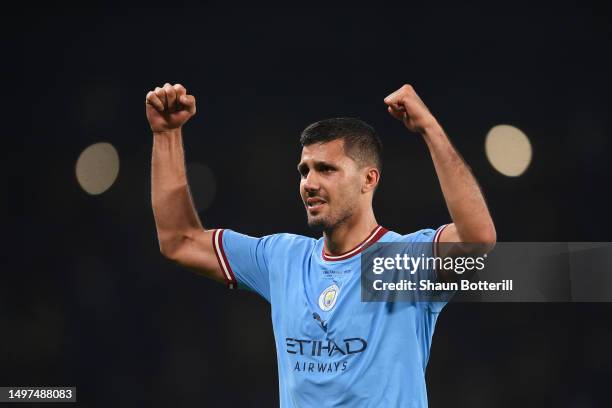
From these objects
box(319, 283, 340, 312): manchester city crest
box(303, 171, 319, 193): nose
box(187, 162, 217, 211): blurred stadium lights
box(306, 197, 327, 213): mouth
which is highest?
box(187, 162, 217, 211): blurred stadium lights

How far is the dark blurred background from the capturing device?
17.3 ft

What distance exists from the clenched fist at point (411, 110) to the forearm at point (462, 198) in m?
0.04

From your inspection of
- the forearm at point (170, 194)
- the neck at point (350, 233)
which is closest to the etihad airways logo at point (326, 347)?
the neck at point (350, 233)

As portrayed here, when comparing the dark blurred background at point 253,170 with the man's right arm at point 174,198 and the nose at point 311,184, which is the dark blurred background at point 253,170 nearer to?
the man's right arm at point 174,198

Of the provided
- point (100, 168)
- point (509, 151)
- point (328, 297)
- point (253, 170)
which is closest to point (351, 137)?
point (328, 297)

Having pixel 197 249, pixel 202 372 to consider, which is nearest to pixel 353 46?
pixel 202 372

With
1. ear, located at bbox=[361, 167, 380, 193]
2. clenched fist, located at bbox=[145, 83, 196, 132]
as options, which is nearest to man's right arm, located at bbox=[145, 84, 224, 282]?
clenched fist, located at bbox=[145, 83, 196, 132]

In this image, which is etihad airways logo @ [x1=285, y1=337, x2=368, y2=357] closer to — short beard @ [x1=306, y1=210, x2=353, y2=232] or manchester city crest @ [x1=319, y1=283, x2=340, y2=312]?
manchester city crest @ [x1=319, y1=283, x2=340, y2=312]

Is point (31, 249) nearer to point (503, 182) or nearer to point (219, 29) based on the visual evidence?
point (219, 29)

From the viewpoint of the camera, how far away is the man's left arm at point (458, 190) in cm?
202

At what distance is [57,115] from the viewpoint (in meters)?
5.62

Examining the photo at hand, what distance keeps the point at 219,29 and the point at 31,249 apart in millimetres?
2089

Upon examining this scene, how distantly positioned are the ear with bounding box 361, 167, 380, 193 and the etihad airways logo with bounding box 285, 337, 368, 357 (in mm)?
502

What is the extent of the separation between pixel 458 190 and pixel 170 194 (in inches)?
40.8
